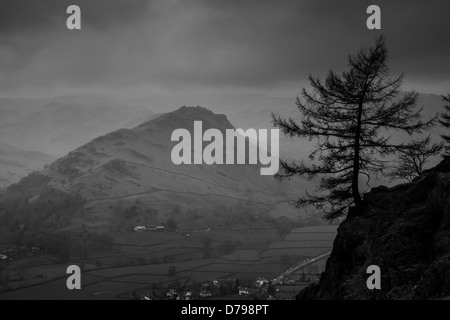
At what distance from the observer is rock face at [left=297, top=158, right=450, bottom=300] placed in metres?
16.5

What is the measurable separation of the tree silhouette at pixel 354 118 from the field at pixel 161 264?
199 feet

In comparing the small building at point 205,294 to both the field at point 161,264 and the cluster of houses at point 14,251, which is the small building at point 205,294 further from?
the cluster of houses at point 14,251

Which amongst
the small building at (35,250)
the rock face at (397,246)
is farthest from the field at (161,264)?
the rock face at (397,246)

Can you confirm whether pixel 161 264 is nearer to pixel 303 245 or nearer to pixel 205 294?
pixel 205 294

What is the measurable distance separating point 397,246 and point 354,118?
8.16 m

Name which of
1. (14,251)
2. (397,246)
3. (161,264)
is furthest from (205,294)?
(14,251)

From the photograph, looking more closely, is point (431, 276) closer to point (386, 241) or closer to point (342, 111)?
point (386, 241)

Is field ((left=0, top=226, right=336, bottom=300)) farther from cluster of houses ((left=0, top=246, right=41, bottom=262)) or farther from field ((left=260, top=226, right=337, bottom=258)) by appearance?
cluster of houses ((left=0, top=246, right=41, bottom=262))

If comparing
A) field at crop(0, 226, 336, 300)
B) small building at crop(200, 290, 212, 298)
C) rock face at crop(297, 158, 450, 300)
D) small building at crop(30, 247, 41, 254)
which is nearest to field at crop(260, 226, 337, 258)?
field at crop(0, 226, 336, 300)

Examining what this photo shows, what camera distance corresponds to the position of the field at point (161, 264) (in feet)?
330

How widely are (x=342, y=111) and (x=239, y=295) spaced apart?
6266 centimetres

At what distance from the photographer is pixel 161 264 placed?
424 ft

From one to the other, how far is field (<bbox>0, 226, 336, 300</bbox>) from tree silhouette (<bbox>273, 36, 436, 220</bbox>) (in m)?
60.7
